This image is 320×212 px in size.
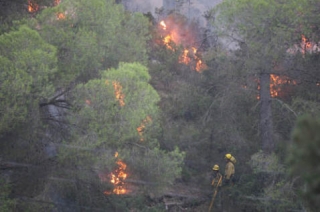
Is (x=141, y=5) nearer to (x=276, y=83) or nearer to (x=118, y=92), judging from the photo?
(x=276, y=83)

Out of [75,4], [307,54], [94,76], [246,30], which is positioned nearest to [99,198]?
[94,76]

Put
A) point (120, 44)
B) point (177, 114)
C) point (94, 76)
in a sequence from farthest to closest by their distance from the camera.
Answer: point (177, 114)
point (120, 44)
point (94, 76)

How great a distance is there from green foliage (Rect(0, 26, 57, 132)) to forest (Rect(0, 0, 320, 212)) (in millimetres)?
28

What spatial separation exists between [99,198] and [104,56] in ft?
16.0

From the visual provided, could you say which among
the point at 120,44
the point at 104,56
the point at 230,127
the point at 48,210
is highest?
the point at 120,44

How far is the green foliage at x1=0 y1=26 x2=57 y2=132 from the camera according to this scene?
9773 mm

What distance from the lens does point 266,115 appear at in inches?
578

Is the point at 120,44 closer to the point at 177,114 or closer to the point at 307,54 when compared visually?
the point at 177,114

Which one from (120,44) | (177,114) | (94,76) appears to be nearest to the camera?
(94,76)

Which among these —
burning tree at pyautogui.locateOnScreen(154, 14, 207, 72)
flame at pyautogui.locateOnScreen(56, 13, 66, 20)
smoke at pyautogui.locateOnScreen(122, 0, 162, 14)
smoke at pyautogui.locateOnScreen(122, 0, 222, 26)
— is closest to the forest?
flame at pyautogui.locateOnScreen(56, 13, 66, 20)

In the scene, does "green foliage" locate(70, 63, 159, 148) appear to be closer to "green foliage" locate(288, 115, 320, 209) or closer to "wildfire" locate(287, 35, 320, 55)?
"wildfire" locate(287, 35, 320, 55)

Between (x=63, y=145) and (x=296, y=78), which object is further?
(x=296, y=78)

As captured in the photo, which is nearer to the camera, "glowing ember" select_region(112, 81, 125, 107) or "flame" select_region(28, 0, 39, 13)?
"glowing ember" select_region(112, 81, 125, 107)

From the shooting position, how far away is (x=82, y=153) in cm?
1109
